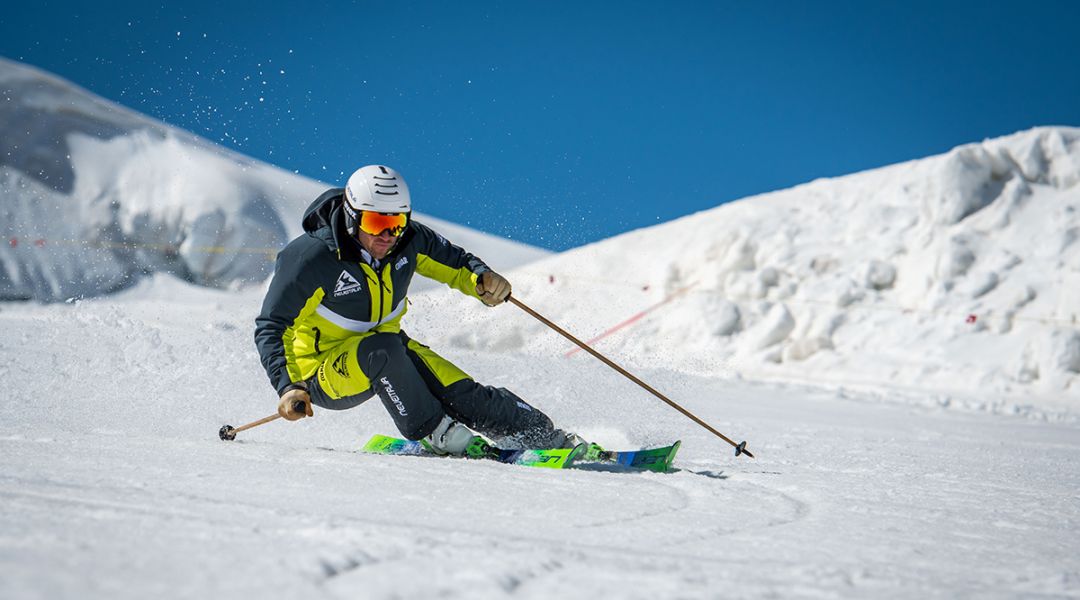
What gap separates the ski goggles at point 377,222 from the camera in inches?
159

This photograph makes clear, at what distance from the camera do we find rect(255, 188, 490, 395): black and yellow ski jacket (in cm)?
397

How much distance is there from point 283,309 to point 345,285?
0.30 meters

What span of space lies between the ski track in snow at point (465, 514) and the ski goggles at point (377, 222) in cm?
103

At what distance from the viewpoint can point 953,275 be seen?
16.2 meters

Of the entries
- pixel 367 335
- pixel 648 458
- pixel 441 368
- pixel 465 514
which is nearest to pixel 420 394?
pixel 441 368

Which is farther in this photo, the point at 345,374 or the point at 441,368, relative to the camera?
the point at 441,368

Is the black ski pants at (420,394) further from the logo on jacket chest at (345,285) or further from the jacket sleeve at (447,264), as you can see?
the jacket sleeve at (447,264)

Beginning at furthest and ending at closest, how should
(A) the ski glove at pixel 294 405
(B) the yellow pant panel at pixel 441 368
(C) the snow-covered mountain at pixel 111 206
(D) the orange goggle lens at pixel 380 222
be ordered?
(C) the snow-covered mountain at pixel 111 206 < (B) the yellow pant panel at pixel 441 368 < (D) the orange goggle lens at pixel 380 222 < (A) the ski glove at pixel 294 405

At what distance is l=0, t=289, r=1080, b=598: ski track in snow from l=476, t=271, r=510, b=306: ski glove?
3.64 ft

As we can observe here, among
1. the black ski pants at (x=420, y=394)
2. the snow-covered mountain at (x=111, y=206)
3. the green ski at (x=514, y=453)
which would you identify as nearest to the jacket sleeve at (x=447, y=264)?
the black ski pants at (x=420, y=394)

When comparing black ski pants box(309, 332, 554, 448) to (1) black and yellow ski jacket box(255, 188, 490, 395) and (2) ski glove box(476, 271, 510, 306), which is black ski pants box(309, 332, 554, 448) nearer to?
(1) black and yellow ski jacket box(255, 188, 490, 395)

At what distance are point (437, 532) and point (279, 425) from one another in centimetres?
344

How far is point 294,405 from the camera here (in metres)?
3.70

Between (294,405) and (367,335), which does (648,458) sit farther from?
(294,405)
